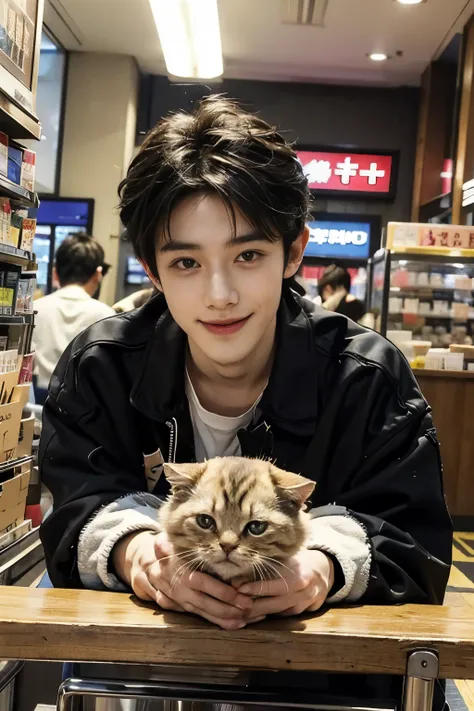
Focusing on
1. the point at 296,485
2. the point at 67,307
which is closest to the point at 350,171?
the point at 67,307

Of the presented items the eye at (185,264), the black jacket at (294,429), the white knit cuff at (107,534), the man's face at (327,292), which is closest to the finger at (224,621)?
the white knit cuff at (107,534)

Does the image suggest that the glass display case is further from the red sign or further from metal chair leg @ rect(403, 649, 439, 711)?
metal chair leg @ rect(403, 649, 439, 711)

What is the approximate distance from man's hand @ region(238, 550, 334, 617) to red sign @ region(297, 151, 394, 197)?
7819 mm

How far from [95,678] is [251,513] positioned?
13.8 inches

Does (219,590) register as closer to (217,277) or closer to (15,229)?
(217,277)

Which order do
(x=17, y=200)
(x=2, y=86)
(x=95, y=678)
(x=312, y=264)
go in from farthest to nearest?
(x=312, y=264), (x=17, y=200), (x=2, y=86), (x=95, y=678)

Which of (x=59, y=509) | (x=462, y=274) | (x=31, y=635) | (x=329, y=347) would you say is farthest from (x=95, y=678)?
(x=462, y=274)

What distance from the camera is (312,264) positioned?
849 cm

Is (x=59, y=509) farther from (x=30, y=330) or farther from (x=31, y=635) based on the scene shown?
(x=30, y=330)

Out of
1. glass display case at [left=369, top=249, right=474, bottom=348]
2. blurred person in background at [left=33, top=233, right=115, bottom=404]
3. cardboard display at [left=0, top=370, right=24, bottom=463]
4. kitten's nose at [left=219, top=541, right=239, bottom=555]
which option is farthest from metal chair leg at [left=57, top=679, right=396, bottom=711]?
glass display case at [left=369, top=249, right=474, bottom=348]

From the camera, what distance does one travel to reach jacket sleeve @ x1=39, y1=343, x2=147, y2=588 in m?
1.24

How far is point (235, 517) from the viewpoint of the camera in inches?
37.3

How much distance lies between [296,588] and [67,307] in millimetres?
3512

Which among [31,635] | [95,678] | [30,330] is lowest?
[95,678]
